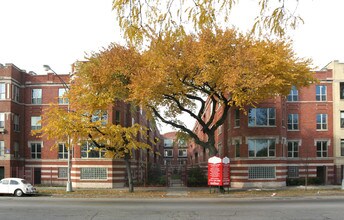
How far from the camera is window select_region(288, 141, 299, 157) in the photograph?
5044 cm

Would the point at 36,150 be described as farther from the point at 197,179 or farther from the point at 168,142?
the point at 168,142

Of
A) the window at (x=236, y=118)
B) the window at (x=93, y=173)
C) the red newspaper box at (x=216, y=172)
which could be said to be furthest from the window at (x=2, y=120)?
the window at (x=236, y=118)

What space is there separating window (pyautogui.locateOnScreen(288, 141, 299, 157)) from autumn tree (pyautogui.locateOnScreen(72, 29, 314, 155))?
14.5 meters

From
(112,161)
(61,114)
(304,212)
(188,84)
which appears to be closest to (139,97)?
(188,84)

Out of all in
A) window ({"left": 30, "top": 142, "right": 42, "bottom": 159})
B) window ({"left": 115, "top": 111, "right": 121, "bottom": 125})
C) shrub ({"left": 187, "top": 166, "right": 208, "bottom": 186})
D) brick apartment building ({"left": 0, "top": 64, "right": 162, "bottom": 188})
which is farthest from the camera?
window ({"left": 30, "top": 142, "right": 42, "bottom": 159})

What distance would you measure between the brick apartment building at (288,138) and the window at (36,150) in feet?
68.2

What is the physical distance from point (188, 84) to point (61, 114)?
1057cm

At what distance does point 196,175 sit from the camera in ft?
154

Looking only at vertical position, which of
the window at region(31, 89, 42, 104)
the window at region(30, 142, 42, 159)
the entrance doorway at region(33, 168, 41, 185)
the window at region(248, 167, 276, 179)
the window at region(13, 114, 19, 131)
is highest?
the window at region(31, 89, 42, 104)

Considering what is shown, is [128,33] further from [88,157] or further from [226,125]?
[226,125]

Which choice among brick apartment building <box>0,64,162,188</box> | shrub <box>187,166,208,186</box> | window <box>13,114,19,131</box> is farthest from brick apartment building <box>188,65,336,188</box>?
window <box>13,114,19,131</box>

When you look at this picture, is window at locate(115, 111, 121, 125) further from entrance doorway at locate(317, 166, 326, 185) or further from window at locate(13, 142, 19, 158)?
entrance doorway at locate(317, 166, 326, 185)

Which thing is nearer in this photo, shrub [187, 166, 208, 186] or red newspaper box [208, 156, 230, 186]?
red newspaper box [208, 156, 230, 186]

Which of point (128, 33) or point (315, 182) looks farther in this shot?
point (315, 182)
